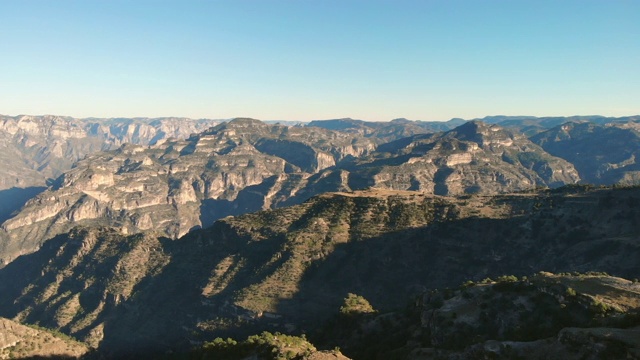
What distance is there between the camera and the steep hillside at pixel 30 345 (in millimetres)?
156062

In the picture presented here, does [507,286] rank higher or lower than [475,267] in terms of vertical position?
higher

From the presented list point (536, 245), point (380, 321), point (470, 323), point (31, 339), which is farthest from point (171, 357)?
point (536, 245)

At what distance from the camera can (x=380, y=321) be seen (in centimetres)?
11056

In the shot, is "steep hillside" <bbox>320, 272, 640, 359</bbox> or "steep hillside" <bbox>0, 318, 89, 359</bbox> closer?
"steep hillside" <bbox>320, 272, 640, 359</bbox>

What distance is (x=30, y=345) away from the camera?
16325 cm

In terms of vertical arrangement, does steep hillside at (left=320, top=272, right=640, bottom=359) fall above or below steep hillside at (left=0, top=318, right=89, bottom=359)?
above

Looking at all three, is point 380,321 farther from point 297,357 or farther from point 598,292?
point 598,292

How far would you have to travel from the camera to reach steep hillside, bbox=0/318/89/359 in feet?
512

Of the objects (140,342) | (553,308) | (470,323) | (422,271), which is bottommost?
(140,342)

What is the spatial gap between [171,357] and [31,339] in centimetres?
5950

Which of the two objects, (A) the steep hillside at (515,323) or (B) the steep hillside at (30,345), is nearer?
(A) the steep hillside at (515,323)

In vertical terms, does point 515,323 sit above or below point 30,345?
above

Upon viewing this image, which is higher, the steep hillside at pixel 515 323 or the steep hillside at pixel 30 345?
the steep hillside at pixel 515 323

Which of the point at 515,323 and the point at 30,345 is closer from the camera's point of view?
the point at 515,323
